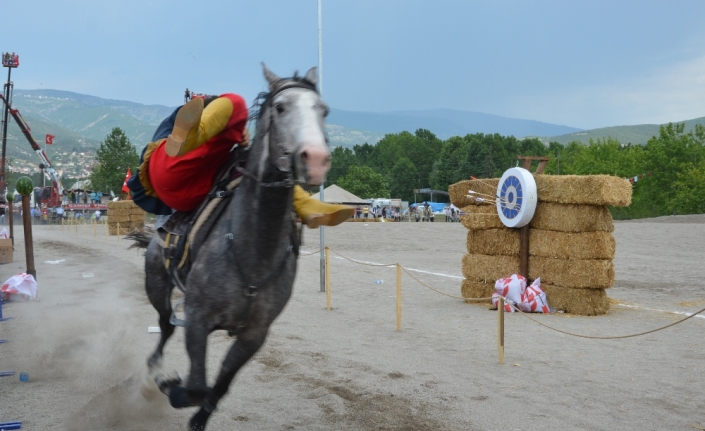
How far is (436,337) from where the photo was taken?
9383 mm

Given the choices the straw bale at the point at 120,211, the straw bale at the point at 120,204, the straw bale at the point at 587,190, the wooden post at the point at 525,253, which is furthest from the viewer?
the straw bale at the point at 120,211

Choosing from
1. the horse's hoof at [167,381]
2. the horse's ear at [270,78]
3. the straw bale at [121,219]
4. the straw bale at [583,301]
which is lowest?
the straw bale at [583,301]

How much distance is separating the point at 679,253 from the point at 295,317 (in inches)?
711

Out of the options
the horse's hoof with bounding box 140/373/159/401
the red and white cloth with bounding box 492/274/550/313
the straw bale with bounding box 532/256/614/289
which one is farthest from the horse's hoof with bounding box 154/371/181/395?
the straw bale with bounding box 532/256/614/289

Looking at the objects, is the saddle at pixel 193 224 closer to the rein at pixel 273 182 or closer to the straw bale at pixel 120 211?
the rein at pixel 273 182

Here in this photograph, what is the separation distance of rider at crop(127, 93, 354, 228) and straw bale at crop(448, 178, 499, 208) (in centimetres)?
913

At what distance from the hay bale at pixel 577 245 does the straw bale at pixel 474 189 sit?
1539 mm

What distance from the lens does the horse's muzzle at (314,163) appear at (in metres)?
3.27

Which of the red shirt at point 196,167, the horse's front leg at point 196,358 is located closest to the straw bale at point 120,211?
the red shirt at point 196,167

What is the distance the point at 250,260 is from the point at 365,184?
93010 mm

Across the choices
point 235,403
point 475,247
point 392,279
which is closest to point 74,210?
point 392,279

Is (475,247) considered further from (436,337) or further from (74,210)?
(74,210)

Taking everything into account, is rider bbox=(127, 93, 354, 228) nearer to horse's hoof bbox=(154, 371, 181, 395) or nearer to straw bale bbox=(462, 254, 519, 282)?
horse's hoof bbox=(154, 371, 181, 395)

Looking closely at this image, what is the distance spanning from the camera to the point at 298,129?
3463 mm
